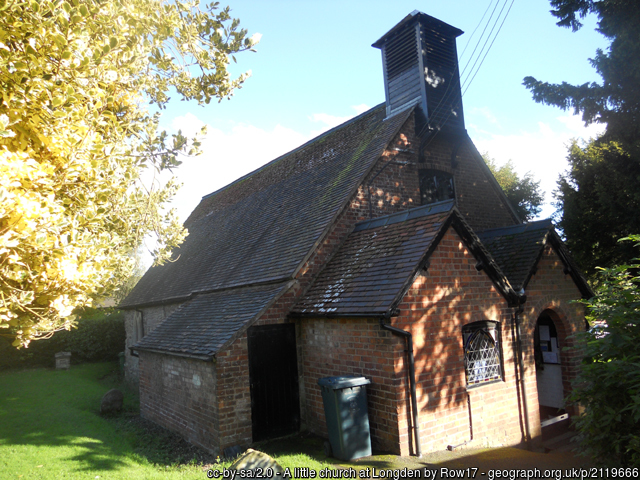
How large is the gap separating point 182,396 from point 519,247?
8829mm

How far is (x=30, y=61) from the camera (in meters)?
4.25

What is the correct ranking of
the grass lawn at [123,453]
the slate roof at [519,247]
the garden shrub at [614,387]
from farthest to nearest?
the slate roof at [519,247] < the grass lawn at [123,453] < the garden shrub at [614,387]

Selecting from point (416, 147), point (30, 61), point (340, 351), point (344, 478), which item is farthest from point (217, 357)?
point (416, 147)

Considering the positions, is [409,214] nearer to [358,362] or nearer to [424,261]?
[424,261]

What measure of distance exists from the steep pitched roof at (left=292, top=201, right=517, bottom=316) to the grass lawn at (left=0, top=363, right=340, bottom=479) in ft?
9.06

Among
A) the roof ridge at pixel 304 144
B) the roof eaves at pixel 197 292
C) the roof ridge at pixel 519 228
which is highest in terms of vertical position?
the roof ridge at pixel 304 144

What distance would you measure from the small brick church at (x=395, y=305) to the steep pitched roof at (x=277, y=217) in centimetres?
10

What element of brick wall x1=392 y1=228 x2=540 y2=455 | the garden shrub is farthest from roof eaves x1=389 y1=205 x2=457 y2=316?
the garden shrub

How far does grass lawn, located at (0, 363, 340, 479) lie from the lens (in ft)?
24.8

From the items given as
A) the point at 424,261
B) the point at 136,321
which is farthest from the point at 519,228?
the point at 136,321

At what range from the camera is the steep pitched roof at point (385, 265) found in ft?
26.1

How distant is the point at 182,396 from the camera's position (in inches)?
391

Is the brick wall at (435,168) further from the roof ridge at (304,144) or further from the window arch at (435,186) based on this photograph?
the roof ridge at (304,144)

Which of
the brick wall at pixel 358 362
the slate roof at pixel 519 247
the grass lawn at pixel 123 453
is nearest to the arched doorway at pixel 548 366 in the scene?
the slate roof at pixel 519 247
